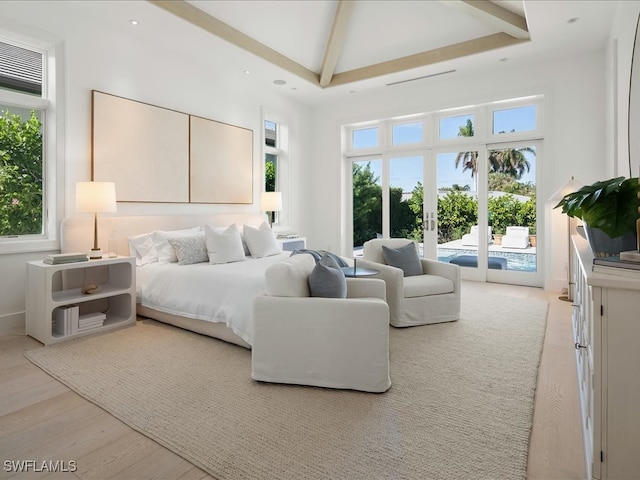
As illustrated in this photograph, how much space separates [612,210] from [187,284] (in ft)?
9.97

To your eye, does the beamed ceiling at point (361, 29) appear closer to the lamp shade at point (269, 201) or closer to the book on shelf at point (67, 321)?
the lamp shade at point (269, 201)

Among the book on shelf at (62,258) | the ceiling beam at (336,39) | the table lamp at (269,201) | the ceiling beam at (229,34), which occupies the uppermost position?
the ceiling beam at (336,39)

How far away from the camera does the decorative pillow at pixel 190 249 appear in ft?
12.7

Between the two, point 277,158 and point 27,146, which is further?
point 277,158

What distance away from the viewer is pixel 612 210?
4.80 feet

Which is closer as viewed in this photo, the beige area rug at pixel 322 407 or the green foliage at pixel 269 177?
the beige area rug at pixel 322 407

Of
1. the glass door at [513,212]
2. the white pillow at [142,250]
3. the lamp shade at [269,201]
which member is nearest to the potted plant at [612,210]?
the white pillow at [142,250]

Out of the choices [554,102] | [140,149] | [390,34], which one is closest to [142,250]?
[140,149]

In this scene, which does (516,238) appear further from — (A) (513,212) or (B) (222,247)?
(B) (222,247)

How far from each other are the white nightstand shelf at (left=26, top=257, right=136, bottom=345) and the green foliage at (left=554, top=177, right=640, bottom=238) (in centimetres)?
355

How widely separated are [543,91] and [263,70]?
3.77m

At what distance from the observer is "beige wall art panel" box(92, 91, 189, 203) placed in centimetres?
399

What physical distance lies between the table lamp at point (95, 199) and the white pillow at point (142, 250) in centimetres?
44

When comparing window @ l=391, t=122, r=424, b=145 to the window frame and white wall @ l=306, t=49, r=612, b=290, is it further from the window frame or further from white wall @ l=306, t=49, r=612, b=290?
the window frame
